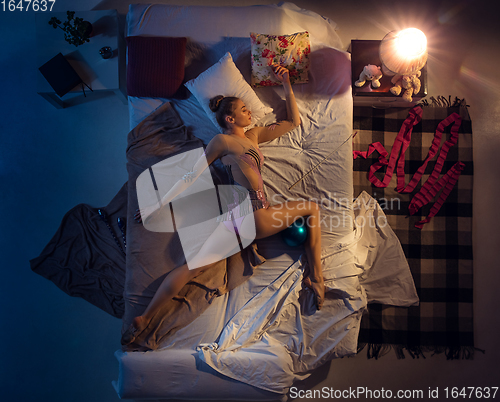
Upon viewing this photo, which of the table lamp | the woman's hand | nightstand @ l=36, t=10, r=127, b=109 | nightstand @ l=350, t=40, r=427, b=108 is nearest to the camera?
the table lamp

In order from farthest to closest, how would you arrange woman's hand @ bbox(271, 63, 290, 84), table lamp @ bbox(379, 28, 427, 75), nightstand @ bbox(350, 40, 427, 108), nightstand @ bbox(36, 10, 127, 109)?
1. nightstand @ bbox(36, 10, 127, 109)
2. nightstand @ bbox(350, 40, 427, 108)
3. woman's hand @ bbox(271, 63, 290, 84)
4. table lamp @ bbox(379, 28, 427, 75)

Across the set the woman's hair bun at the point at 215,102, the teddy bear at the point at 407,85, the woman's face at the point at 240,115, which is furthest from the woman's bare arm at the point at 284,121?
the teddy bear at the point at 407,85

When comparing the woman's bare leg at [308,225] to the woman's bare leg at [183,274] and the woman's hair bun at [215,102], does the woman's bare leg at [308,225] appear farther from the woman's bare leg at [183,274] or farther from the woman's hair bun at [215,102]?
the woman's hair bun at [215,102]

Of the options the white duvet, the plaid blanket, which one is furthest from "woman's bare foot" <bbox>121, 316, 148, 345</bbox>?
the plaid blanket

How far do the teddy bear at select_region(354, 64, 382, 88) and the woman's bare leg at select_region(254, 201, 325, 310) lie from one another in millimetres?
1029

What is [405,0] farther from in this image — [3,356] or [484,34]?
[3,356]

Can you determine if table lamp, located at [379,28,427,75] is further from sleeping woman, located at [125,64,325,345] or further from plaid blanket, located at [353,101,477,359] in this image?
sleeping woman, located at [125,64,325,345]

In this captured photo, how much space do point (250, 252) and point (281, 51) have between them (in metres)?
1.50

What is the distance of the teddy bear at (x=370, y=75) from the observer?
211 centimetres

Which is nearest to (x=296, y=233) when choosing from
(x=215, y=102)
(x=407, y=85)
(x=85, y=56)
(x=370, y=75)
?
(x=215, y=102)

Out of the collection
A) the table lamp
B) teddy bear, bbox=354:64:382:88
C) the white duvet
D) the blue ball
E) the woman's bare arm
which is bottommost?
the white duvet

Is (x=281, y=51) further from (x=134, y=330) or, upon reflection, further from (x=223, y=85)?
(x=134, y=330)

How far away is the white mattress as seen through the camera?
193 centimetres

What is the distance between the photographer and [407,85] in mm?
2172
